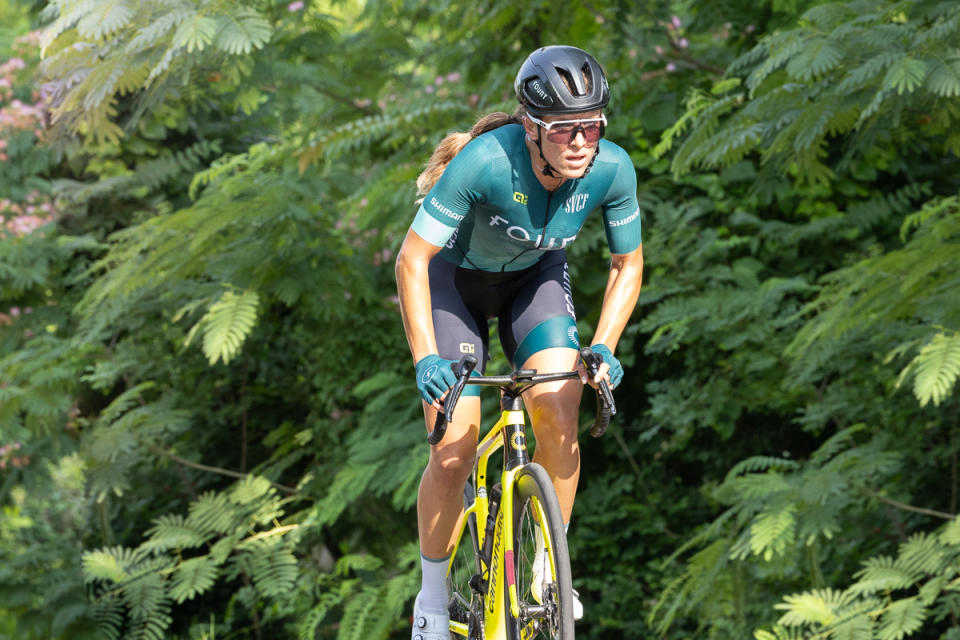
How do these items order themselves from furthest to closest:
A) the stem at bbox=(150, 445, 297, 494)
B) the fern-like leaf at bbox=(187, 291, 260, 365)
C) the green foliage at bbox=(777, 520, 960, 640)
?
the stem at bbox=(150, 445, 297, 494)
the fern-like leaf at bbox=(187, 291, 260, 365)
the green foliage at bbox=(777, 520, 960, 640)

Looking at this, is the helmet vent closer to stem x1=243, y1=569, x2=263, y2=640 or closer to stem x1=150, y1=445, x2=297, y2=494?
stem x1=150, y1=445, x2=297, y2=494

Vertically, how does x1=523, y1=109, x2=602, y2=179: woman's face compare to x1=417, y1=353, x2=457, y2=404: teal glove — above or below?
above

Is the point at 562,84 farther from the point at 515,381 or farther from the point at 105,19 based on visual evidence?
the point at 105,19

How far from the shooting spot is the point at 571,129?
2.95 meters

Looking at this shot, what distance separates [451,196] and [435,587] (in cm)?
139

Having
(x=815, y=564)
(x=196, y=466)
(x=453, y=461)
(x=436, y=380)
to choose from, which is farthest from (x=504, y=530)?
(x=196, y=466)

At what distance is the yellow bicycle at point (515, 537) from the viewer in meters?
2.84

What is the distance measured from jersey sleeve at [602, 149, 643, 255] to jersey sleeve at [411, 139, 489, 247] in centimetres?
43

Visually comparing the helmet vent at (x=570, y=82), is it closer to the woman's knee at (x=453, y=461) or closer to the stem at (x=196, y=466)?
the woman's knee at (x=453, y=461)

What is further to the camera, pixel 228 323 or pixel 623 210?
pixel 228 323

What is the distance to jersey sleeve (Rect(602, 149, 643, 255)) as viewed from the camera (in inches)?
128

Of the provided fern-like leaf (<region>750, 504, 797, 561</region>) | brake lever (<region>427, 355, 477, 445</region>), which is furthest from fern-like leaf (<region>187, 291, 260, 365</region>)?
brake lever (<region>427, 355, 477, 445</region>)

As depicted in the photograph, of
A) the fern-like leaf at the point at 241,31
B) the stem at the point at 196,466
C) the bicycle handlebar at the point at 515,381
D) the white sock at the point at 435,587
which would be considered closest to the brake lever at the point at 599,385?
the bicycle handlebar at the point at 515,381

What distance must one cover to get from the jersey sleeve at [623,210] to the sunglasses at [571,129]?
287mm
